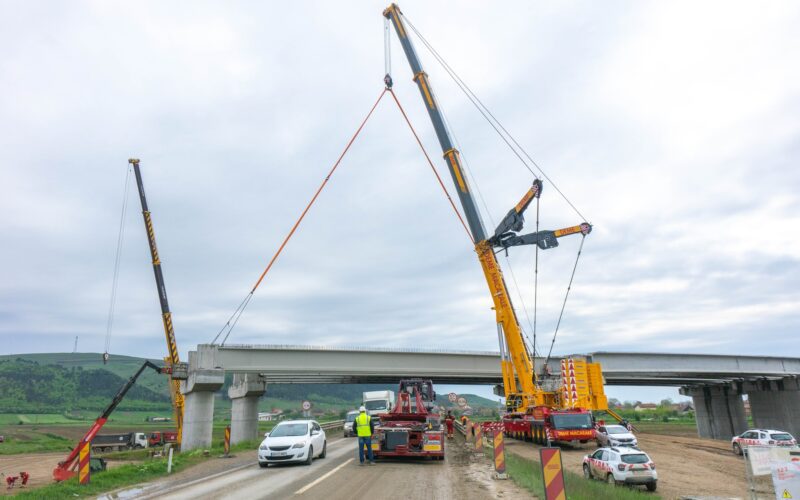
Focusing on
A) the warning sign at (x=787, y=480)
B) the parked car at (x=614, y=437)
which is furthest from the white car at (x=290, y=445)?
the parked car at (x=614, y=437)

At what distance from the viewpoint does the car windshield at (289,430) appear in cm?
→ 1798

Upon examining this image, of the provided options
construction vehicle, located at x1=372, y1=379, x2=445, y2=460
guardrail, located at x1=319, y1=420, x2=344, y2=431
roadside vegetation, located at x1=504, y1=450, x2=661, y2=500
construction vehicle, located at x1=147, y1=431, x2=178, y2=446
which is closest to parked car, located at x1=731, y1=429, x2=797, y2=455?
roadside vegetation, located at x1=504, y1=450, x2=661, y2=500

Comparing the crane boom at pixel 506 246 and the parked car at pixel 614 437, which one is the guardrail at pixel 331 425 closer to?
the crane boom at pixel 506 246

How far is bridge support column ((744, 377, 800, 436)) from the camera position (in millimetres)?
49469

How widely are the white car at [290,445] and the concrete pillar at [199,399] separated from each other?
16.6 m

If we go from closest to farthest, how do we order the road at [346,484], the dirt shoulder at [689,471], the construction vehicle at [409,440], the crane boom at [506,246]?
the road at [346,484], the dirt shoulder at [689,471], the construction vehicle at [409,440], the crane boom at [506,246]

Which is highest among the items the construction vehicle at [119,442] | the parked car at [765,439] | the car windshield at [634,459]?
the car windshield at [634,459]

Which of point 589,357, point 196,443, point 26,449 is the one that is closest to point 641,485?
point 196,443

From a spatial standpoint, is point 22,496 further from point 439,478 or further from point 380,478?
point 439,478

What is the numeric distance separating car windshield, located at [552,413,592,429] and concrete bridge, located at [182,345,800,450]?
1826 cm

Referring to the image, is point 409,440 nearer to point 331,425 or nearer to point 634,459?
point 634,459

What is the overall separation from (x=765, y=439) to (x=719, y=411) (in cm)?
4006

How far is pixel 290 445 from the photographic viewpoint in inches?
665

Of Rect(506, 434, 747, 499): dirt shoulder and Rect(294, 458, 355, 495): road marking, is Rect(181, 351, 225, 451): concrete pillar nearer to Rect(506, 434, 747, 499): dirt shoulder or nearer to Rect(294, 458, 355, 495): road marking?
Rect(294, 458, 355, 495): road marking
